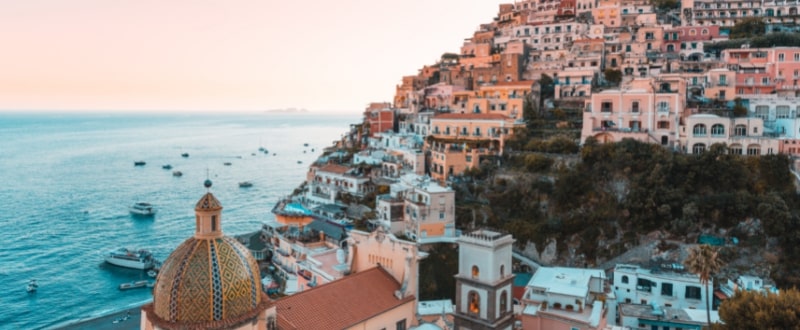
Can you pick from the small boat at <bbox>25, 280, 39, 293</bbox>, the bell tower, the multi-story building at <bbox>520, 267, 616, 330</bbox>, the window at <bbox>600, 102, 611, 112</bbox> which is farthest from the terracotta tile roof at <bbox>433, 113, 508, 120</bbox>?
the small boat at <bbox>25, 280, 39, 293</bbox>

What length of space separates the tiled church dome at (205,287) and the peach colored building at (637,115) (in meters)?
41.3

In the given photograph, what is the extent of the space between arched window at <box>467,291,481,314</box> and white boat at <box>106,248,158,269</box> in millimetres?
36153

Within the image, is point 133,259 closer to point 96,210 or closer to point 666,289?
point 96,210

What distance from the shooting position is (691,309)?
31.3 meters

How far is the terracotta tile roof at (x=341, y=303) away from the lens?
Answer: 17547 millimetres

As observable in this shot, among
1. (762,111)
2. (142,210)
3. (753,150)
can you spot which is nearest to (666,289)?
(753,150)

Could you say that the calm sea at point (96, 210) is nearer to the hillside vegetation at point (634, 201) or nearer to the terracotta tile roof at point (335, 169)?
the terracotta tile roof at point (335, 169)

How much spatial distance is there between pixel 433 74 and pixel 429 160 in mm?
29402

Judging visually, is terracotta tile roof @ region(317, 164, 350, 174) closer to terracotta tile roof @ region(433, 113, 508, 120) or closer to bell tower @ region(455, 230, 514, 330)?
terracotta tile roof @ region(433, 113, 508, 120)

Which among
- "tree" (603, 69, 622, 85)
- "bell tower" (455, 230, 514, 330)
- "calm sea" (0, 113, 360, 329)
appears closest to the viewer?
"bell tower" (455, 230, 514, 330)

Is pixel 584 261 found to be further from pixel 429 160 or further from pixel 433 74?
pixel 433 74

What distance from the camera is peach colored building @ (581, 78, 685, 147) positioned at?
48031 millimetres

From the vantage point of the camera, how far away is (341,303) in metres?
18.9

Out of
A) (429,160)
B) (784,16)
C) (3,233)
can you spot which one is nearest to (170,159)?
(3,233)
